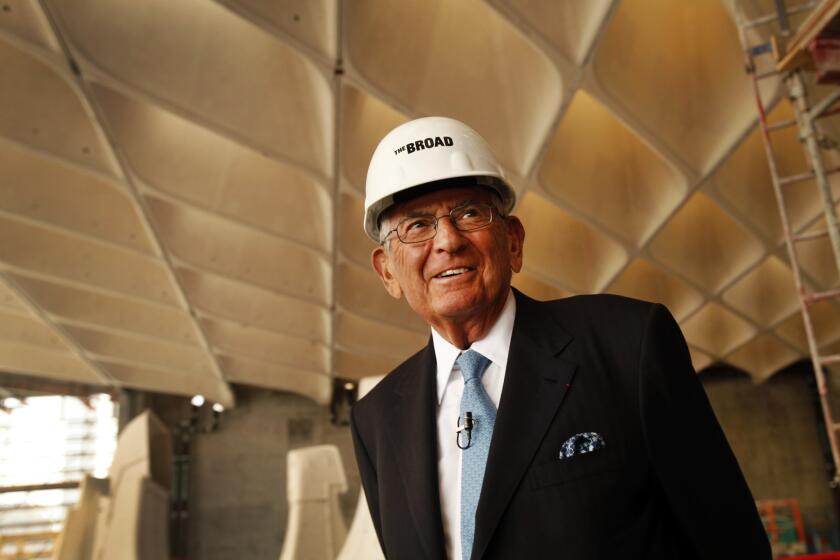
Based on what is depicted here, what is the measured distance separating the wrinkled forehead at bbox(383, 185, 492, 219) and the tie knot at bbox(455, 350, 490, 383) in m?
0.39

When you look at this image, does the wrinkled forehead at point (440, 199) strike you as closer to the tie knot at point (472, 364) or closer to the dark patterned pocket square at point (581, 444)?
the tie knot at point (472, 364)

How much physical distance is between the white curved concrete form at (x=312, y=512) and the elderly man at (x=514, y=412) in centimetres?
859

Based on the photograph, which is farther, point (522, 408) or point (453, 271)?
point (453, 271)

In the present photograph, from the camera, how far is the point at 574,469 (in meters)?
1.59

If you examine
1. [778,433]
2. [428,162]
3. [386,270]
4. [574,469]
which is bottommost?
[574,469]

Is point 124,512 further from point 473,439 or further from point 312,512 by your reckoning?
point 473,439

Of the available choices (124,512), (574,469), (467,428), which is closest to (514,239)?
(467,428)

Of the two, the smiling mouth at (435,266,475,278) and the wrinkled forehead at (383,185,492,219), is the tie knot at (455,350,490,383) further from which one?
the wrinkled forehead at (383,185,492,219)

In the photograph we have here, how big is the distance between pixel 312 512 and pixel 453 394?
8864 mm

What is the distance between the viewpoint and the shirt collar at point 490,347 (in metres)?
1.87

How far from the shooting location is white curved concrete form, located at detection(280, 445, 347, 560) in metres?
10.0

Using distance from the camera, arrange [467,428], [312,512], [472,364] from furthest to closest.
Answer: [312,512] < [472,364] < [467,428]

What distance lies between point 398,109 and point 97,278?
886 centimetres

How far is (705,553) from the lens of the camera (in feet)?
5.30
